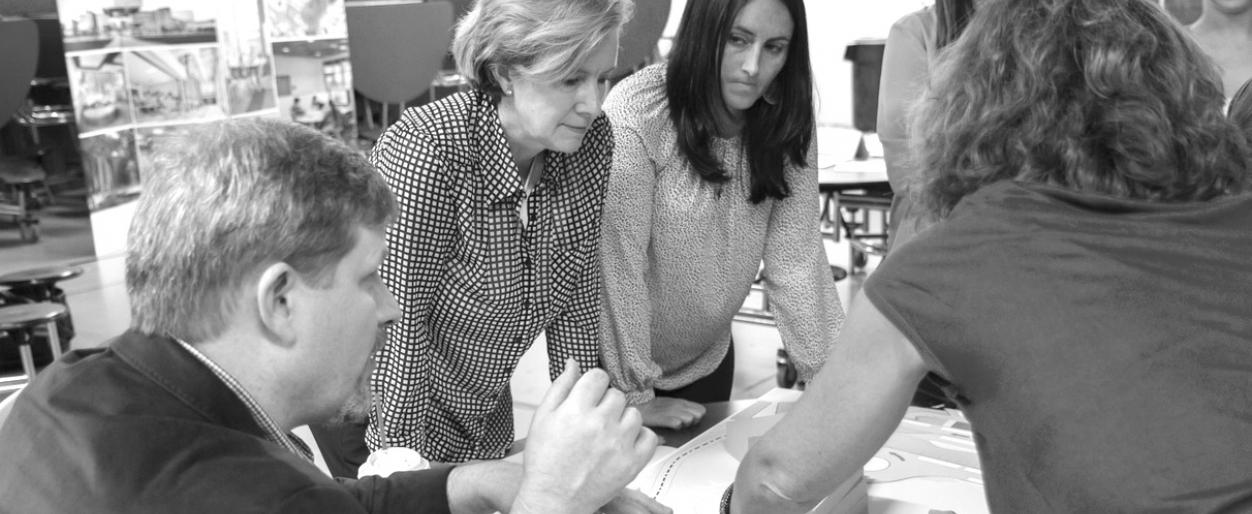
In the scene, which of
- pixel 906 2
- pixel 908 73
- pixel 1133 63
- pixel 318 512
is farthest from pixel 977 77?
pixel 906 2

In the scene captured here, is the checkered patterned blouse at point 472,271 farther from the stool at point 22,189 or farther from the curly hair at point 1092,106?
the stool at point 22,189

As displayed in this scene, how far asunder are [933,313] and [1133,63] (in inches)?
12.7

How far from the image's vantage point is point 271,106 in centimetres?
585

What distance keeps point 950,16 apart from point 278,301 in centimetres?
185

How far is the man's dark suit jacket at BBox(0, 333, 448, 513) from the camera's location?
34.6 inches

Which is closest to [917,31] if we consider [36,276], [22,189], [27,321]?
[27,321]

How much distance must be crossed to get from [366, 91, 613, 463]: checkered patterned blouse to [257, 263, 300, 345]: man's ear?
70 cm

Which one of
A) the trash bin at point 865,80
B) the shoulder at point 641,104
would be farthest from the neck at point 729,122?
the trash bin at point 865,80

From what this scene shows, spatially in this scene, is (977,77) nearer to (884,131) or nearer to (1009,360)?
(1009,360)

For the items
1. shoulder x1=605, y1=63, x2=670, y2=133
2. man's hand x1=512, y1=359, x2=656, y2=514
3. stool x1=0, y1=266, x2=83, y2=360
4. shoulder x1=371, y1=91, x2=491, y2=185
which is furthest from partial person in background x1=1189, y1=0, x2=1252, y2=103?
stool x1=0, y1=266, x2=83, y2=360

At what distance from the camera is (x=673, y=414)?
1.88 meters

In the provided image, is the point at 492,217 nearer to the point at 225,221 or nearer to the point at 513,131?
the point at 513,131

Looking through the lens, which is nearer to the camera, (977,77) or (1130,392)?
(1130,392)

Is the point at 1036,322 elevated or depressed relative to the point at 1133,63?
depressed
